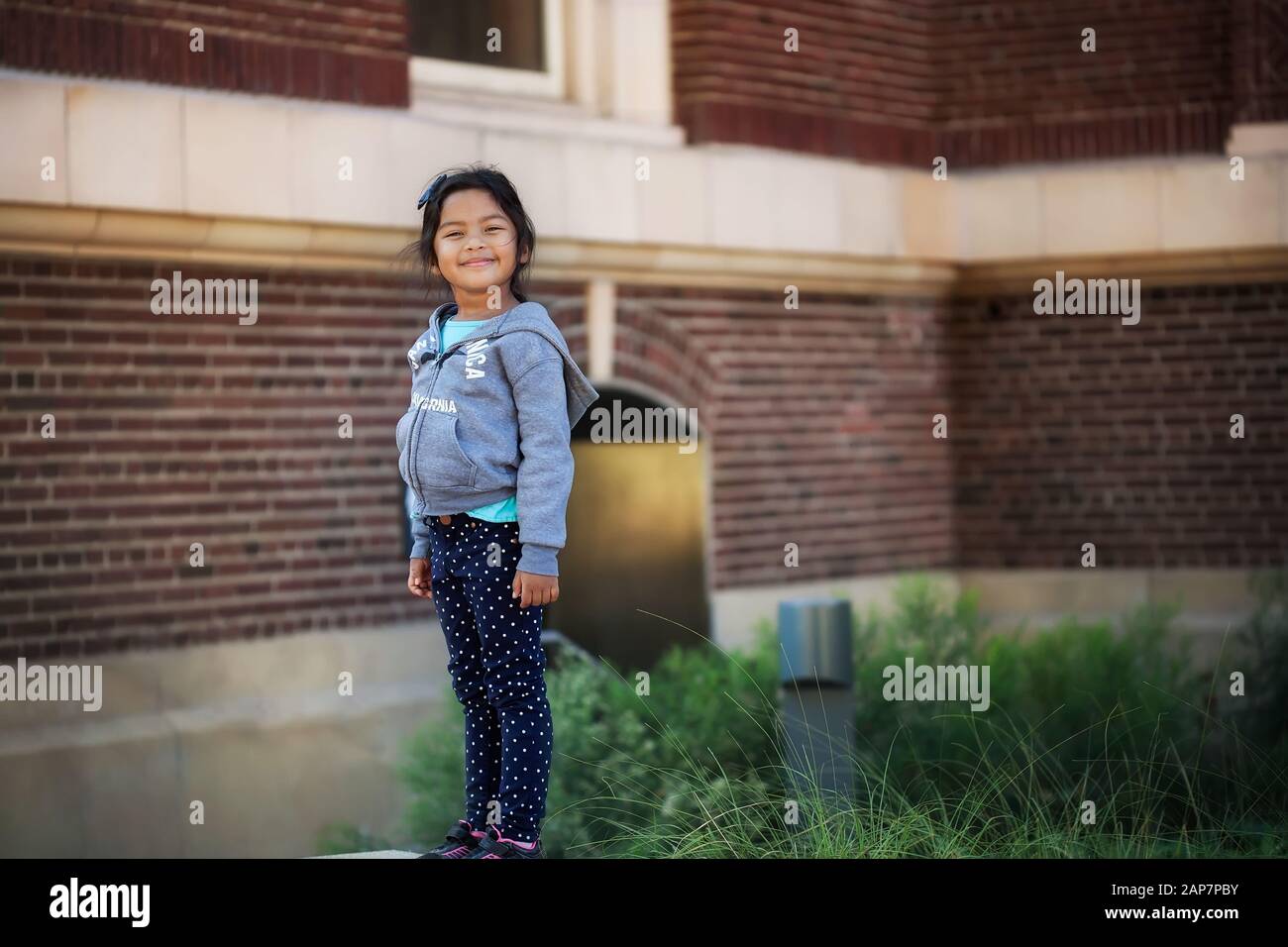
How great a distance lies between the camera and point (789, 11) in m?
9.95

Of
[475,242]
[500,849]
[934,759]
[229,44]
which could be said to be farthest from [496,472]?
[229,44]

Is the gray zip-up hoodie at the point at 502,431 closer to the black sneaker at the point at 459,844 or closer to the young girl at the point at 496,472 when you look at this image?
the young girl at the point at 496,472

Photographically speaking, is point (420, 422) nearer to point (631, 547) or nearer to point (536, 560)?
point (536, 560)

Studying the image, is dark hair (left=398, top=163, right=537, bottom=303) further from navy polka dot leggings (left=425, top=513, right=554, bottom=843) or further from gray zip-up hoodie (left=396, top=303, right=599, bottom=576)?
navy polka dot leggings (left=425, top=513, right=554, bottom=843)

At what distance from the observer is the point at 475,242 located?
171 inches

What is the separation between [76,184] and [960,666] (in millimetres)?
4310

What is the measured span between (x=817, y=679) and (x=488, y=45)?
437cm

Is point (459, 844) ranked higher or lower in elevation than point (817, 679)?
lower

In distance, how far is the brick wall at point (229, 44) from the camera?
23.2 feet

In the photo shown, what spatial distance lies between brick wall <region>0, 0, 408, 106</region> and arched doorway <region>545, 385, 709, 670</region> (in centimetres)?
222

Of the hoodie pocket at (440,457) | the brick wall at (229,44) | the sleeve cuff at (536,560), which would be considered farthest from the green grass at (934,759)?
the brick wall at (229,44)

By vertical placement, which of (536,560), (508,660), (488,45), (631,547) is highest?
(488,45)
